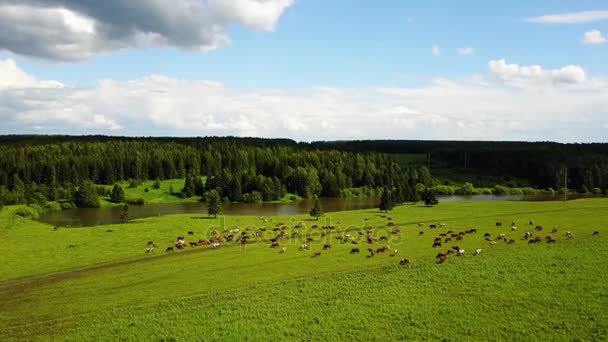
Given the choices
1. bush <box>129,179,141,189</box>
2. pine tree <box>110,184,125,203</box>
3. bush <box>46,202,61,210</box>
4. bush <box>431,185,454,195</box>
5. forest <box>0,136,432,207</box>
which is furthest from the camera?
bush <box>431,185,454,195</box>

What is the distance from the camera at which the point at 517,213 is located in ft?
271

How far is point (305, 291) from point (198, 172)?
148624 mm

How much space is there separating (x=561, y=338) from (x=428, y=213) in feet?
207

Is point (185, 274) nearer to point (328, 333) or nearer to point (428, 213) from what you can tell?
point (328, 333)

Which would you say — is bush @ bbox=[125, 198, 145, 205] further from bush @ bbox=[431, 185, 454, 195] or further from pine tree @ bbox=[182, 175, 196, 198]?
bush @ bbox=[431, 185, 454, 195]

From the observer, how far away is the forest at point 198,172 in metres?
138

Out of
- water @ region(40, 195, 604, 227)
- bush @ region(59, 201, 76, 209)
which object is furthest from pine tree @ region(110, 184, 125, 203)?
bush @ region(59, 201, 76, 209)

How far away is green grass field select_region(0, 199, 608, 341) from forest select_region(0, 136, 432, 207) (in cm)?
6862

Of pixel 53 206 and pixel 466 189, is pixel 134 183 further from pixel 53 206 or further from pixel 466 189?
pixel 466 189

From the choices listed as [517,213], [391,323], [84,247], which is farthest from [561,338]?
[517,213]

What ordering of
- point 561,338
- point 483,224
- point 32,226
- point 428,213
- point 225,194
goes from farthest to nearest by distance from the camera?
point 225,194, point 428,213, point 32,226, point 483,224, point 561,338

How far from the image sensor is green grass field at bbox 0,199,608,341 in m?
28.2

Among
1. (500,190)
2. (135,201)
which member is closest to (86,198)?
(135,201)

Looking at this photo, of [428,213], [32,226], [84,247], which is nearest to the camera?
[84,247]
